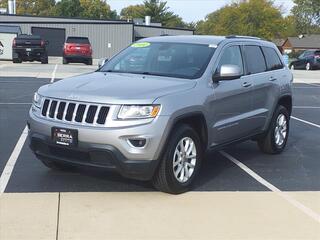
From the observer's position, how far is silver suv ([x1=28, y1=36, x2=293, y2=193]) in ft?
18.4

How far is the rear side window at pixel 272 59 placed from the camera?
27.3 feet

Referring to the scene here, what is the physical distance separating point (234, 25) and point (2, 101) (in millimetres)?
67154

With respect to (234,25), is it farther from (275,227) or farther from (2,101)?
(275,227)

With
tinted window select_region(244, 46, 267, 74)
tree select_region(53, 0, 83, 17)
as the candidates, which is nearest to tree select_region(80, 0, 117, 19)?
tree select_region(53, 0, 83, 17)

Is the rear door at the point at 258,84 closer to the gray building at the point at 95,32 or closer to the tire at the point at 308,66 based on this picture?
the tire at the point at 308,66

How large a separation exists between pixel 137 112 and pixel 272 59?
361cm

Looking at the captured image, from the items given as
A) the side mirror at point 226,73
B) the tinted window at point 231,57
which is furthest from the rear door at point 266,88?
the side mirror at point 226,73

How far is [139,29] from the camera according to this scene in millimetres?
62000

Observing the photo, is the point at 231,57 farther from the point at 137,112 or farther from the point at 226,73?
the point at 137,112

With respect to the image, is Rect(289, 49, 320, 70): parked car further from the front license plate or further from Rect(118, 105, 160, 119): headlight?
the front license plate

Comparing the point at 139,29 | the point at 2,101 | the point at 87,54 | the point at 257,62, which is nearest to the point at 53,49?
the point at 139,29

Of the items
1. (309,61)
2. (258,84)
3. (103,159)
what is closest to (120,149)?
(103,159)

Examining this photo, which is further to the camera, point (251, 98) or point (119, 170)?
point (251, 98)

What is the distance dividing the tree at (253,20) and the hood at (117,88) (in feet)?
232
